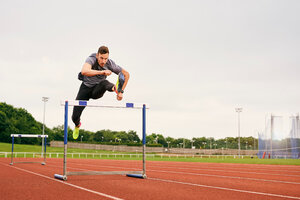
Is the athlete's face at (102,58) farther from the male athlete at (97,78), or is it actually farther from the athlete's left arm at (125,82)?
the athlete's left arm at (125,82)

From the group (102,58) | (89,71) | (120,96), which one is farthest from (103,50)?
(120,96)

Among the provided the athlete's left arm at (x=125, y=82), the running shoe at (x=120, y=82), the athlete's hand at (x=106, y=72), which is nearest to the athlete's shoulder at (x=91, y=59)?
the athlete's hand at (x=106, y=72)

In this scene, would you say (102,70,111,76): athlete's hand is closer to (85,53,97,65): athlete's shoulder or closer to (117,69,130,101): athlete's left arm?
(85,53,97,65): athlete's shoulder

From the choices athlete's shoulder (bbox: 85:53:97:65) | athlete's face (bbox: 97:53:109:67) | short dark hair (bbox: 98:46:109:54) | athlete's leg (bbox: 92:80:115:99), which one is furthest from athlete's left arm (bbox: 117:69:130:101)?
athlete's shoulder (bbox: 85:53:97:65)

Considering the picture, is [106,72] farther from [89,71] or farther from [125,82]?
[125,82]

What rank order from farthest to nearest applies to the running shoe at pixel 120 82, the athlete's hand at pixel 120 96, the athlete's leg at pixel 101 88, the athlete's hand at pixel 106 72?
the athlete's hand at pixel 120 96 < the running shoe at pixel 120 82 < the athlete's leg at pixel 101 88 < the athlete's hand at pixel 106 72

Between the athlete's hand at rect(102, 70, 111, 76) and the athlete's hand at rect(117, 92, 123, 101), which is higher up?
the athlete's hand at rect(102, 70, 111, 76)

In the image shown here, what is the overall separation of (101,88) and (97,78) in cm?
35

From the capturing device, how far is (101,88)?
10.3 meters

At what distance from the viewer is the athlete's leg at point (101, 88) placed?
10289 mm

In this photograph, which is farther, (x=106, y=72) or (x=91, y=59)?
(x=91, y=59)

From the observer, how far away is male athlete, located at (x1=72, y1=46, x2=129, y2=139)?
389 inches

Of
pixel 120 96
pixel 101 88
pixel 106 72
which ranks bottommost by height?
pixel 120 96

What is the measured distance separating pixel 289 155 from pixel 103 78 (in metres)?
39.8
